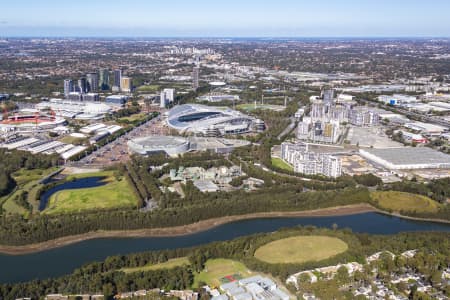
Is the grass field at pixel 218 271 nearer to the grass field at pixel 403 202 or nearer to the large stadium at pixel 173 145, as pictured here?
the grass field at pixel 403 202

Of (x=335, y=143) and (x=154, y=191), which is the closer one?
(x=154, y=191)

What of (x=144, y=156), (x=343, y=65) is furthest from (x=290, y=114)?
(x=343, y=65)

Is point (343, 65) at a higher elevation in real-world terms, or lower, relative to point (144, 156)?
higher

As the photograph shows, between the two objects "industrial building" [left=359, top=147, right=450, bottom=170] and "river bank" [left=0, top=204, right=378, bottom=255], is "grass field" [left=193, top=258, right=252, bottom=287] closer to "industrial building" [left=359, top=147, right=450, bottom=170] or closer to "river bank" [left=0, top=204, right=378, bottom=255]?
"river bank" [left=0, top=204, right=378, bottom=255]

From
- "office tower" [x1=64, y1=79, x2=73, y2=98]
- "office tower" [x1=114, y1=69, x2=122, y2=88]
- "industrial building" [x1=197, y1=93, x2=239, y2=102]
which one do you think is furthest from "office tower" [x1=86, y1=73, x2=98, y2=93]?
"industrial building" [x1=197, y1=93, x2=239, y2=102]

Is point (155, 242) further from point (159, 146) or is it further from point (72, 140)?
point (72, 140)

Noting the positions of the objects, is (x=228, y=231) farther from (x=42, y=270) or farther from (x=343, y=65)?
(x=343, y=65)
